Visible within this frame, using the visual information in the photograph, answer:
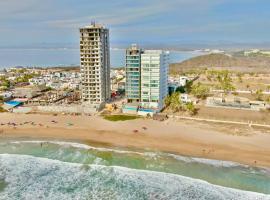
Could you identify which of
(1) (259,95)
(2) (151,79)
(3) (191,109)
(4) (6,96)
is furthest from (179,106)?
(4) (6,96)

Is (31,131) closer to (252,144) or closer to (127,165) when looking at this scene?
(127,165)

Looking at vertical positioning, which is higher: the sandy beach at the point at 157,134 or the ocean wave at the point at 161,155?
the sandy beach at the point at 157,134

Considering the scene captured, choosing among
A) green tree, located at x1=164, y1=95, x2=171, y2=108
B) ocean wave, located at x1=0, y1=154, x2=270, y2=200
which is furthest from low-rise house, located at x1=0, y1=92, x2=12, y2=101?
green tree, located at x1=164, y1=95, x2=171, y2=108

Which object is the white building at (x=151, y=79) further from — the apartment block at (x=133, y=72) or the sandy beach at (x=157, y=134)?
the sandy beach at (x=157, y=134)

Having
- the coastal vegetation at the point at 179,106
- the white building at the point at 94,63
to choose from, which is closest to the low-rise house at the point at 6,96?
the white building at the point at 94,63

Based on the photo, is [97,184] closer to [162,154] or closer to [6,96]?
[162,154]

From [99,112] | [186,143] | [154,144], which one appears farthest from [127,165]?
[99,112]
